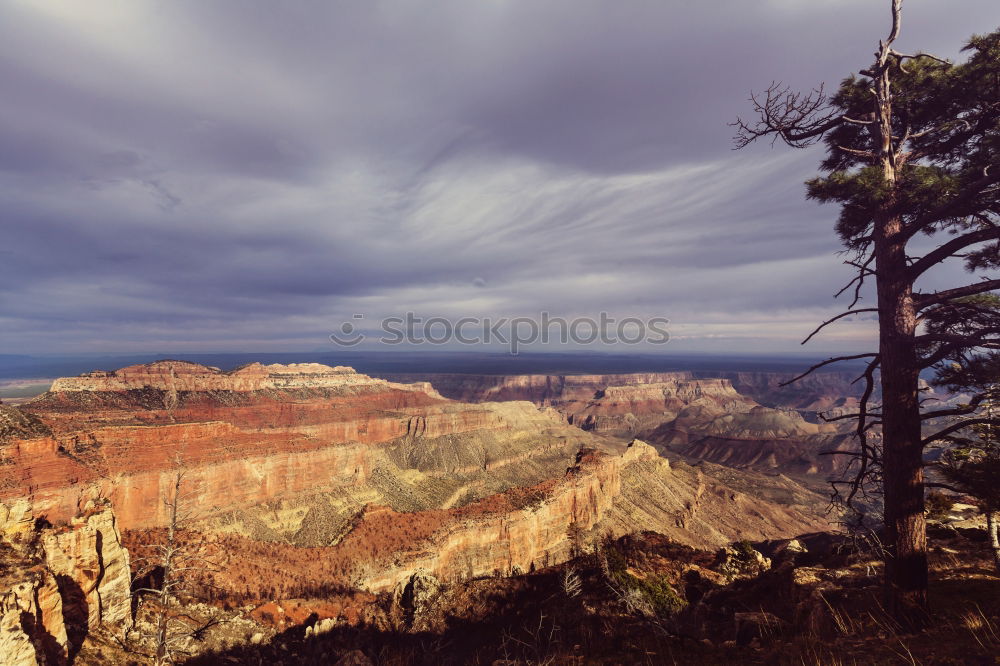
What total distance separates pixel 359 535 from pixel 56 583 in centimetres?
3758

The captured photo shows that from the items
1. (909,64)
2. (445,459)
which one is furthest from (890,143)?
(445,459)

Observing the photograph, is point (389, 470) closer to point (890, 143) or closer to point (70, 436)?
point (70, 436)

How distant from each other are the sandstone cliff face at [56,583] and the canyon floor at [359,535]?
8 cm

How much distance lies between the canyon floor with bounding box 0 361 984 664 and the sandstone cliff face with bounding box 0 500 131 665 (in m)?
0.08

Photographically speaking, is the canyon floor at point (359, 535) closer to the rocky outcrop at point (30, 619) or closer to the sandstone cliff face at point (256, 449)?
the rocky outcrop at point (30, 619)

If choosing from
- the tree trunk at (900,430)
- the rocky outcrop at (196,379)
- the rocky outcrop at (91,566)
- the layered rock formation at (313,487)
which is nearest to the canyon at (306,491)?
the rocky outcrop at (91,566)

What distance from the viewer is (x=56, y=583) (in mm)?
14297

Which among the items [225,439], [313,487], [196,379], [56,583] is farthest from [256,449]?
[56,583]

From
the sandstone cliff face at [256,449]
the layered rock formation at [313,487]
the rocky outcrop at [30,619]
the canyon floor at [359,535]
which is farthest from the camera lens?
the sandstone cliff face at [256,449]

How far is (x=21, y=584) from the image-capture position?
1201cm

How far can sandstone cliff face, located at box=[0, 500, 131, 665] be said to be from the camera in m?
11.3

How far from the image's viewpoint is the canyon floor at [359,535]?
12.6m

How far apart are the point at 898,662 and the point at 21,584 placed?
20570mm

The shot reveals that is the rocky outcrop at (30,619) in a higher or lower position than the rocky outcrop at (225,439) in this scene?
higher
